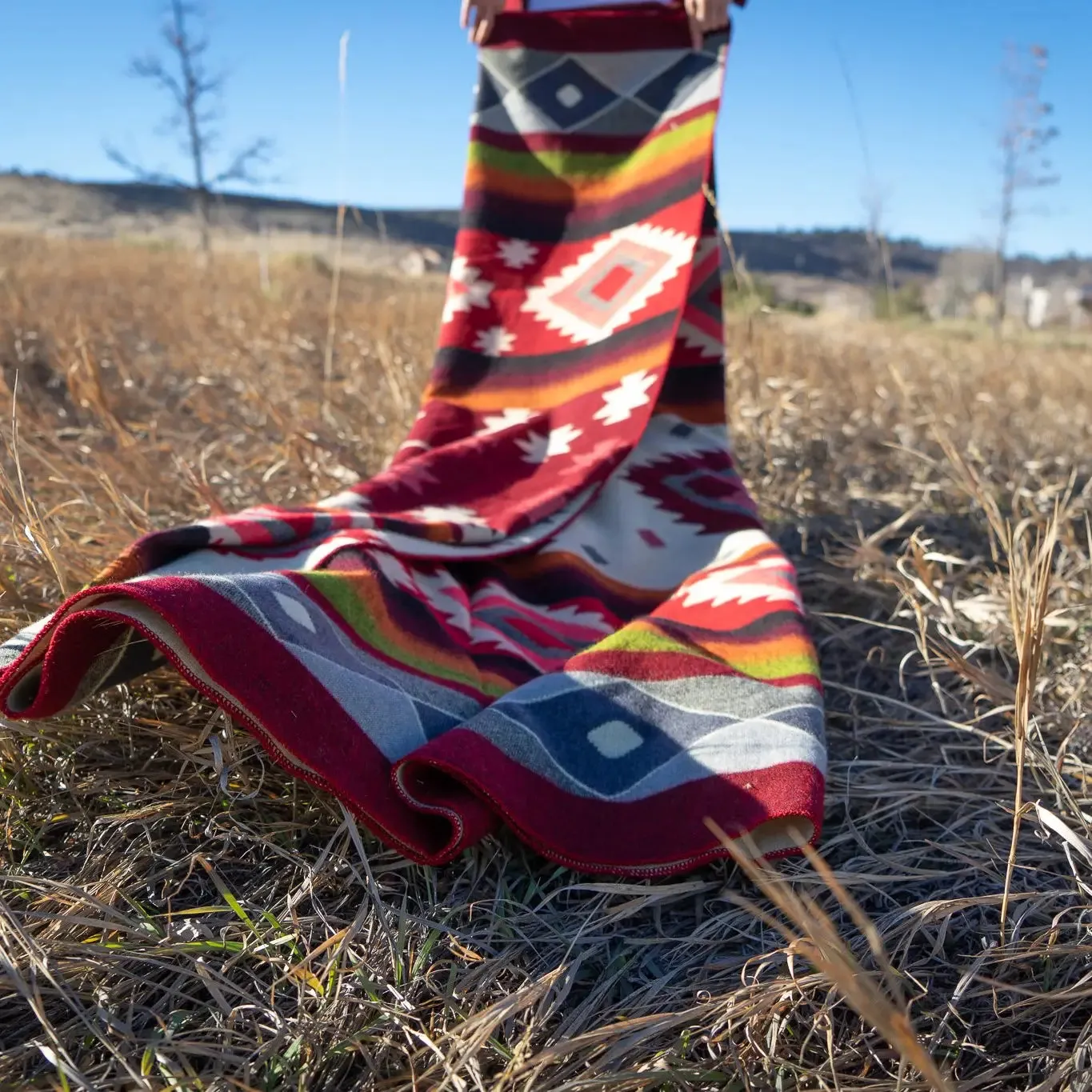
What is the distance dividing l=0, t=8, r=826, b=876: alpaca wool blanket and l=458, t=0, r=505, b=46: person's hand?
0.03 meters

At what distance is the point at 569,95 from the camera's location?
206 centimetres

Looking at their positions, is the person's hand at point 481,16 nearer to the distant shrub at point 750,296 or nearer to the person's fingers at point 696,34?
the person's fingers at point 696,34

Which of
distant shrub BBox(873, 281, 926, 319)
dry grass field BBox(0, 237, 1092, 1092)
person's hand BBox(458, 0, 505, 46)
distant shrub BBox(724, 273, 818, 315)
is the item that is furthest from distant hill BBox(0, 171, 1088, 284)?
dry grass field BBox(0, 237, 1092, 1092)

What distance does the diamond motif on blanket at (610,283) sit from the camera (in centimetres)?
193

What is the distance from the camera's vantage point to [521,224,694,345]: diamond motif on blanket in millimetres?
1926

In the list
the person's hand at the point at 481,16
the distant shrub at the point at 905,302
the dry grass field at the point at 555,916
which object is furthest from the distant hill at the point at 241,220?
the dry grass field at the point at 555,916

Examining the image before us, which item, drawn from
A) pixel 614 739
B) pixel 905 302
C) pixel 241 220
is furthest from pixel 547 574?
pixel 241 220

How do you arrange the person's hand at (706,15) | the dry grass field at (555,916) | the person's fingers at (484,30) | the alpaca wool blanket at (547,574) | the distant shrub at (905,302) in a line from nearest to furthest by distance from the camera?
1. the dry grass field at (555,916)
2. the alpaca wool blanket at (547,574)
3. the person's hand at (706,15)
4. the person's fingers at (484,30)
5. the distant shrub at (905,302)

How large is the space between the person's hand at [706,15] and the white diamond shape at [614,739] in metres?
1.54

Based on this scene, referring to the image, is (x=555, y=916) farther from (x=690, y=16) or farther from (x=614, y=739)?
(x=690, y=16)

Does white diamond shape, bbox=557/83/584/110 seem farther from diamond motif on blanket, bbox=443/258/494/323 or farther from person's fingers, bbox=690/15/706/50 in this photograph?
diamond motif on blanket, bbox=443/258/494/323

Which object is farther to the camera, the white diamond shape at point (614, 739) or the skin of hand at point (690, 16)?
the skin of hand at point (690, 16)

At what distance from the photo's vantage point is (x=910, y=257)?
42.4 metres

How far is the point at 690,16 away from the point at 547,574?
124cm
